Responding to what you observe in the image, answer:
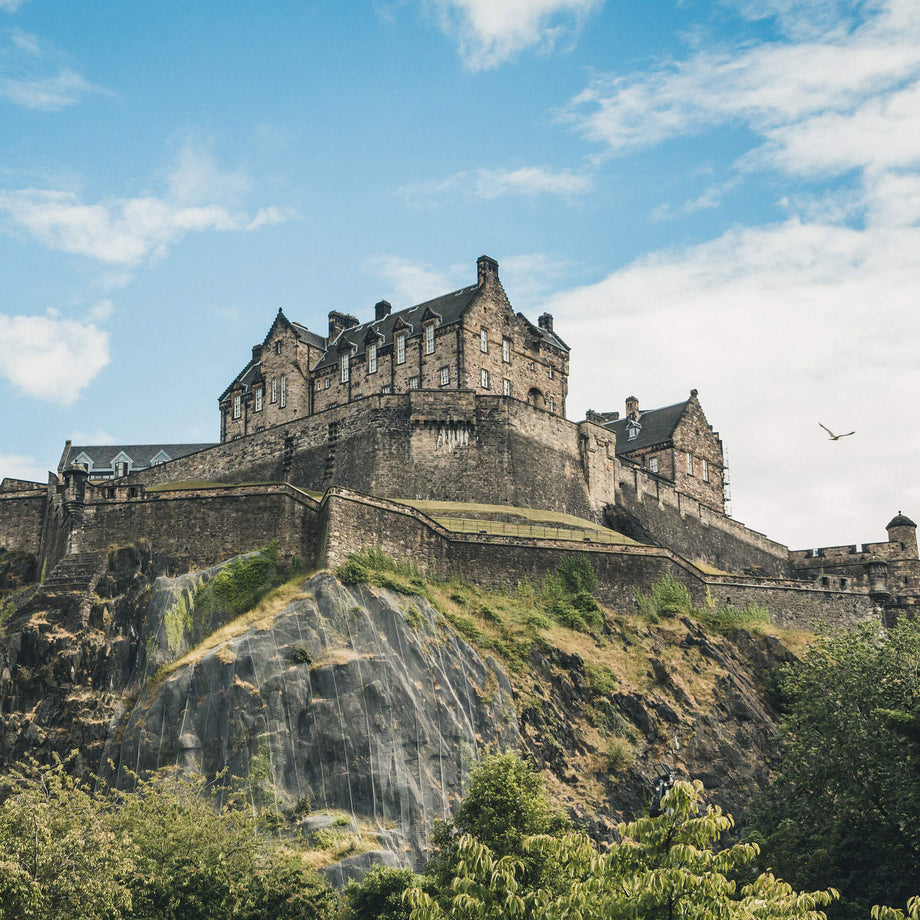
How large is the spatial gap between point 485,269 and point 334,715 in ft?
115

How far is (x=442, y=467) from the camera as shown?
63406 mm

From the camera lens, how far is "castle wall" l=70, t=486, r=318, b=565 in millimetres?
51688

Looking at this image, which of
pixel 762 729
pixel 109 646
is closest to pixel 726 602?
pixel 762 729

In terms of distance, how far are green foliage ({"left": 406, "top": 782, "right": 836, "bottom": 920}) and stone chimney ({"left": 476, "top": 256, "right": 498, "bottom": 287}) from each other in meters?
51.3


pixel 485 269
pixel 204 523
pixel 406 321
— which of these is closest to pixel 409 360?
pixel 406 321

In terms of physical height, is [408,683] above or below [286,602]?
below

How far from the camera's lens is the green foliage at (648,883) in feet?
66.0

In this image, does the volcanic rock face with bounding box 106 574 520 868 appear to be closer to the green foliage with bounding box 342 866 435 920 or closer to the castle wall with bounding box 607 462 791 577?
the green foliage with bounding box 342 866 435 920

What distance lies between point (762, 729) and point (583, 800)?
1058 centimetres

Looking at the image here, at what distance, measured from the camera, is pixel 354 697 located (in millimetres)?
43594

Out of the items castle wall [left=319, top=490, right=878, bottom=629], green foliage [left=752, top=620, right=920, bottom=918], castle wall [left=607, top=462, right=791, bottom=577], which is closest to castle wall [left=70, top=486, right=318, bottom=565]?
castle wall [left=319, top=490, right=878, bottom=629]

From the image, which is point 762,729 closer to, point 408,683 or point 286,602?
point 408,683

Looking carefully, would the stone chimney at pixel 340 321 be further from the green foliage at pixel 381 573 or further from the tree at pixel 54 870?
the tree at pixel 54 870

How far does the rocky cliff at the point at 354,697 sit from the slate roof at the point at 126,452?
136ft
